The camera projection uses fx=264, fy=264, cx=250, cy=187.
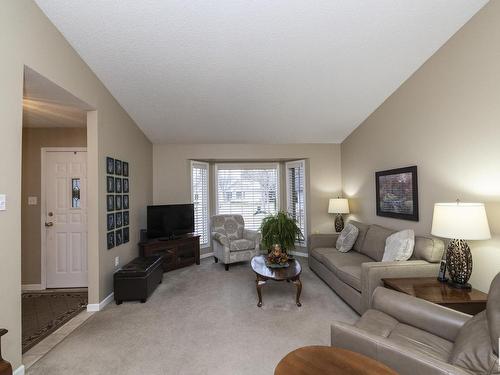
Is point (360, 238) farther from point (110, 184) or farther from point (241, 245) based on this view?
A: point (110, 184)

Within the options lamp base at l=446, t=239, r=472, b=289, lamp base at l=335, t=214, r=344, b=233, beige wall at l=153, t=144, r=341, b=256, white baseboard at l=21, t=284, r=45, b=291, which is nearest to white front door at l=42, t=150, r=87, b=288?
white baseboard at l=21, t=284, r=45, b=291

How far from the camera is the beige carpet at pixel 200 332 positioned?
2.21 meters

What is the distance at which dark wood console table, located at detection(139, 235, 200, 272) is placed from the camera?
14.7 feet

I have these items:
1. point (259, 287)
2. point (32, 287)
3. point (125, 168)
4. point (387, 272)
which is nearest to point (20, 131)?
point (125, 168)

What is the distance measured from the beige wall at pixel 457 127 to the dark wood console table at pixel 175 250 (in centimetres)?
346

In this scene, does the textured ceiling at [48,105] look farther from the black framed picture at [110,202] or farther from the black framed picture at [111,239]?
the black framed picture at [111,239]

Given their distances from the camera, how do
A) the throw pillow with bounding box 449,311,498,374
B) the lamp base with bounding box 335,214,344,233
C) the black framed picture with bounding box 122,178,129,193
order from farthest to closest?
the lamp base with bounding box 335,214,344,233 < the black framed picture with bounding box 122,178,129,193 < the throw pillow with bounding box 449,311,498,374

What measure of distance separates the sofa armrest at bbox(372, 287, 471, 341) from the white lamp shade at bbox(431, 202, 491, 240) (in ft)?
2.45

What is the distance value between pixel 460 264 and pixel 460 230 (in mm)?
413

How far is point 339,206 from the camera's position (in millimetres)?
5102

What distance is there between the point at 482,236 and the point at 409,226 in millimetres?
1388

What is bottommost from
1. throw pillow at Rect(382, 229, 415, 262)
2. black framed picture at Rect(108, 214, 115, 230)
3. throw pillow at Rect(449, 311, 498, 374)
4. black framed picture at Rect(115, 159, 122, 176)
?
throw pillow at Rect(449, 311, 498, 374)

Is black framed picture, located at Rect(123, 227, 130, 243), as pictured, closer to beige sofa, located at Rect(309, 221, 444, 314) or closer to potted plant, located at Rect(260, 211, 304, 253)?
potted plant, located at Rect(260, 211, 304, 253)

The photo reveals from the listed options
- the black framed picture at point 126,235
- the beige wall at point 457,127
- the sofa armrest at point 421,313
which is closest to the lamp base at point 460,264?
the beige wall at point 457,127
